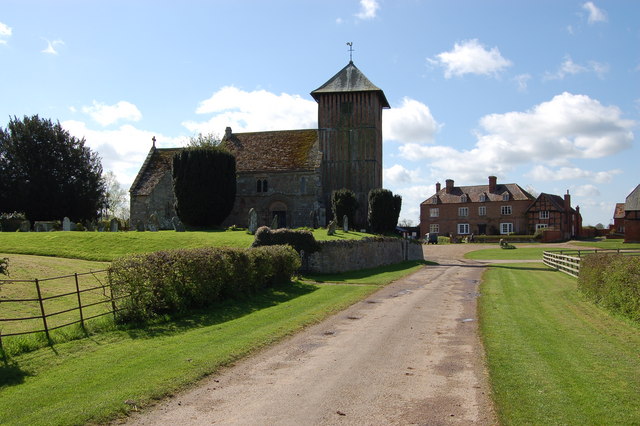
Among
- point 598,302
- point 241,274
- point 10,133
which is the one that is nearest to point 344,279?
point 241,274

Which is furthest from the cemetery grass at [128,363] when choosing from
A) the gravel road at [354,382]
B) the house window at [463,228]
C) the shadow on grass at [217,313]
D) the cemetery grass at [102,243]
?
the house window at [463,228]

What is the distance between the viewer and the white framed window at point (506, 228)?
7219cm

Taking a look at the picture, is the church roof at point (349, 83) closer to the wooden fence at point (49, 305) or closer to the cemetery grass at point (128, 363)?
the wooden fence at point (49, 305)

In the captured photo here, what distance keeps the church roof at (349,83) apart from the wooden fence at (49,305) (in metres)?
33.0

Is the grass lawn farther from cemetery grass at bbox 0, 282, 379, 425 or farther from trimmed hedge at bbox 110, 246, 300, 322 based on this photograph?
cemetery grass at bbox 0, 282, 379, 425

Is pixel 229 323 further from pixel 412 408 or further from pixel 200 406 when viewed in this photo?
pixel 412 408

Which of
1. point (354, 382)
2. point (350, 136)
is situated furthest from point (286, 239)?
point (350, 136)

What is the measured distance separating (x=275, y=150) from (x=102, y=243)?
72.4 ft

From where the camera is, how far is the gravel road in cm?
649

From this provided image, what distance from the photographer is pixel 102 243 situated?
1180 inches

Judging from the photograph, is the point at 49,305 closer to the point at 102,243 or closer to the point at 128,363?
the point at 128,363

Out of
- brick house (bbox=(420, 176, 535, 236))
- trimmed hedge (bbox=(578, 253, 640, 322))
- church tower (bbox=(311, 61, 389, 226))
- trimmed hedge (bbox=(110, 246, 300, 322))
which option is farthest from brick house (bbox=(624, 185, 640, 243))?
trimmed hedge (bbox=(110, 246, 300, 322))

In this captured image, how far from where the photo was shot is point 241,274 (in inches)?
674

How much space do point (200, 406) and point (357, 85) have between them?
43704mm
